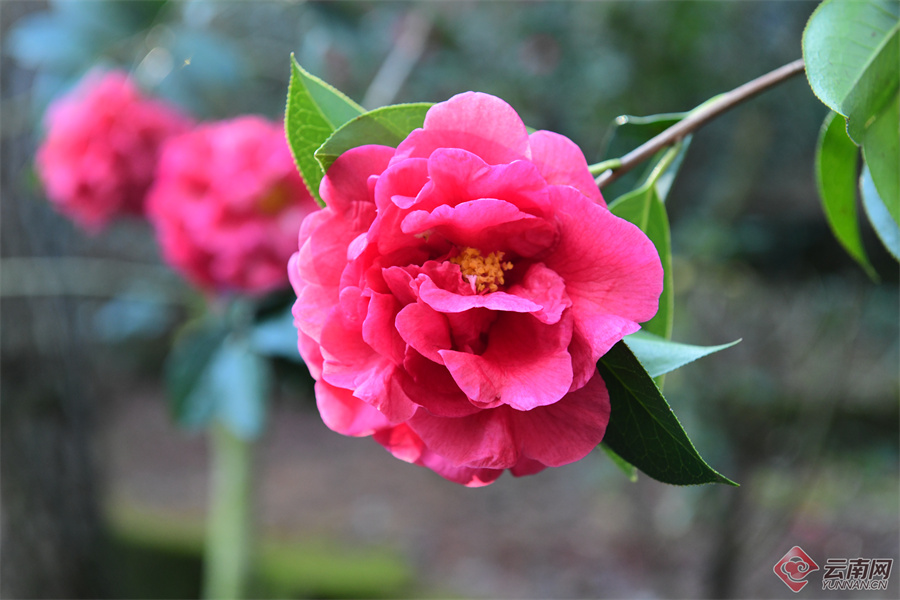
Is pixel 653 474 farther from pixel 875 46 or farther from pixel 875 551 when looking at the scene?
pixel 875 551

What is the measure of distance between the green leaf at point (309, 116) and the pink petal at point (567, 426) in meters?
0.16

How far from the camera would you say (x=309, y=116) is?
0.35m

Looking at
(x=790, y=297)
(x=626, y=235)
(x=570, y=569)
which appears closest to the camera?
(x=626, y=235)

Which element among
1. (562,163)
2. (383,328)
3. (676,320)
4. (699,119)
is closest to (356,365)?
(383,328)

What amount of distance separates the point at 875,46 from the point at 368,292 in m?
0.28

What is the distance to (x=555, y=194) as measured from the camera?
29 cm

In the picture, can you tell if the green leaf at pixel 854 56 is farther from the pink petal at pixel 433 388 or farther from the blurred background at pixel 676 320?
the blurred background at pixel 676 320

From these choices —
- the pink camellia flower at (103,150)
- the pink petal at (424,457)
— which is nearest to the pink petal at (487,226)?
the pink petal at (424,457)

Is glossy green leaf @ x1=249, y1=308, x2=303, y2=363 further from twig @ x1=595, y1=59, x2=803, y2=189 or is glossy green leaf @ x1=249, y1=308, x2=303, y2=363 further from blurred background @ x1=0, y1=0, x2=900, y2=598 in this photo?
twig @ x1=595, y1=59, x2=803, y2=189

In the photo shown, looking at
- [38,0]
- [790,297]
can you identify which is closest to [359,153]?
[38,0]

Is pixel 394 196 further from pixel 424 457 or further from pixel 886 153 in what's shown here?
pixel 886 153

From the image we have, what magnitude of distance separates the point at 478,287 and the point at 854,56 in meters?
0.22

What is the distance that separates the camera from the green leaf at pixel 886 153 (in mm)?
327

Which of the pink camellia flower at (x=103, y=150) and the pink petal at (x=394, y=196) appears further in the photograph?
the pink camellia flower at (x=103, y=150)
